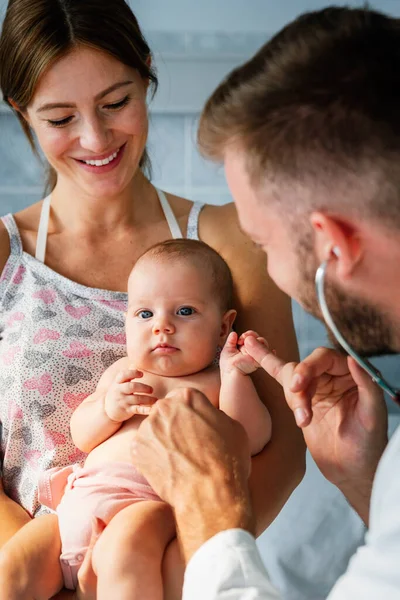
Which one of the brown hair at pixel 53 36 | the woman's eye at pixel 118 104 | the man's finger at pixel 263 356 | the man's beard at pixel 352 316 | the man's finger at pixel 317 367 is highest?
the brown hair at pixel 53 36

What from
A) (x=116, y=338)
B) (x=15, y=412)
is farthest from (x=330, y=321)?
(x=15, y=412)

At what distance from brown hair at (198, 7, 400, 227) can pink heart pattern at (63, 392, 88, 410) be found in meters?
0.80

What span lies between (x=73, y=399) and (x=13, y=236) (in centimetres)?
42

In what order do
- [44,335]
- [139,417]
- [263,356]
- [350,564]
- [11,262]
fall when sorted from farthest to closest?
[11,262] < [44,335] < [139,417] < [263,356] < [350,564]

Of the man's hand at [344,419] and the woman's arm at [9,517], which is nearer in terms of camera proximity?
the man's hand at [344,419]

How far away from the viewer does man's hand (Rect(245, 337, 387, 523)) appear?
140cm

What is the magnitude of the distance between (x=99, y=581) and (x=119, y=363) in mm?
483

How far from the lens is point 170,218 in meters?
2.01

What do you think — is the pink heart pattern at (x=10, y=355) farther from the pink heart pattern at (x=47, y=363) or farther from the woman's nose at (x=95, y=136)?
the woman's nose at (x=95, y=136)

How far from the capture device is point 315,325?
350 cm

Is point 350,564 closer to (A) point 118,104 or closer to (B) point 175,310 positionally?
(B) point 175,310

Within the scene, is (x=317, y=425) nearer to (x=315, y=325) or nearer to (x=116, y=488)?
(x=116, y=488)

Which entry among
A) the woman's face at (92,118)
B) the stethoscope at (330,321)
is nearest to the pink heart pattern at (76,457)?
the woman's face at (92,118)

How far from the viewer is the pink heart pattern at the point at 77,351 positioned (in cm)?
182
